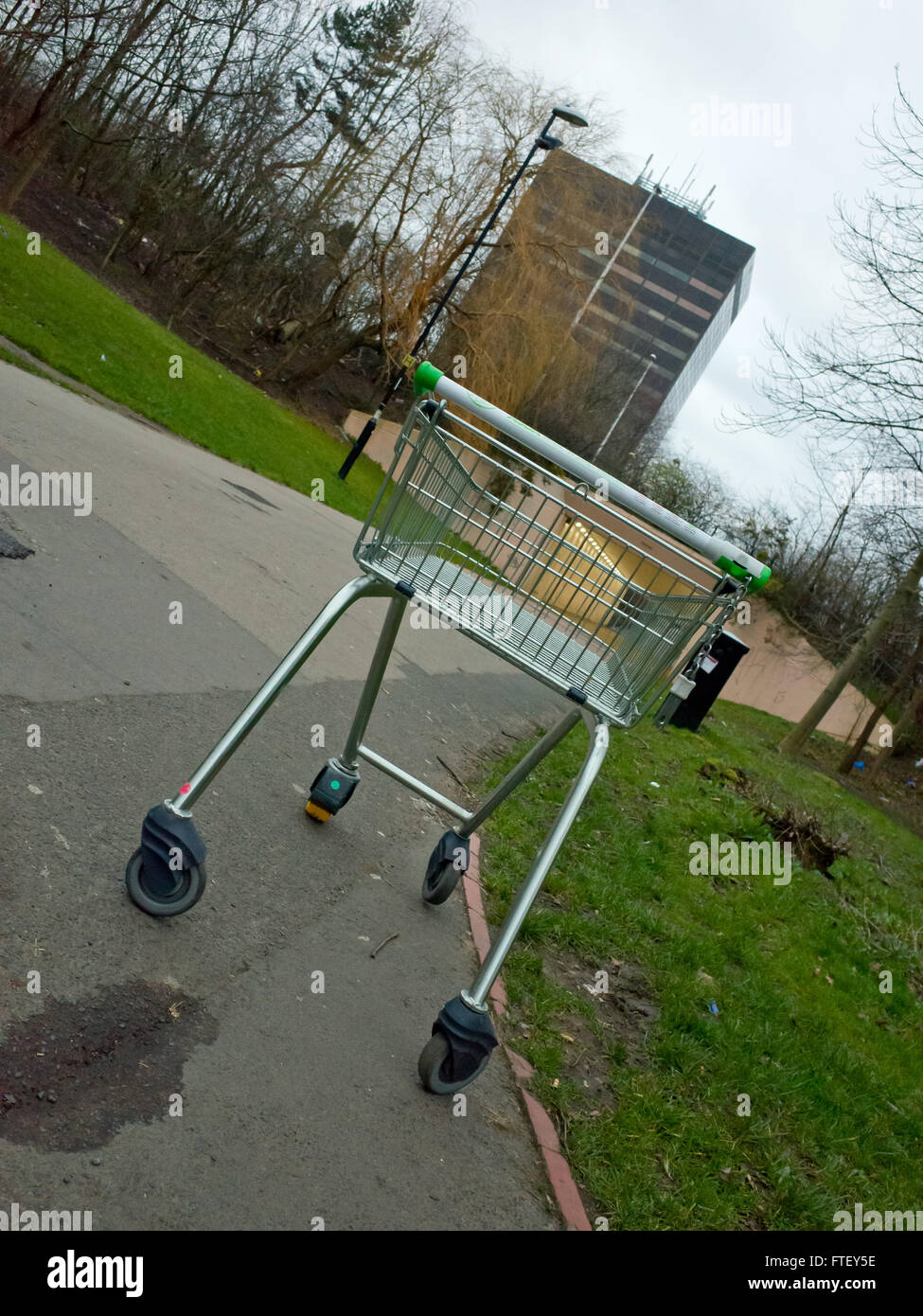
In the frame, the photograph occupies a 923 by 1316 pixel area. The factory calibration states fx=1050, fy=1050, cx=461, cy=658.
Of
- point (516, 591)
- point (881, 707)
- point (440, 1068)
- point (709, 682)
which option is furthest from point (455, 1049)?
point (881, 707)

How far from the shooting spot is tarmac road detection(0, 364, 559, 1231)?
250 cm

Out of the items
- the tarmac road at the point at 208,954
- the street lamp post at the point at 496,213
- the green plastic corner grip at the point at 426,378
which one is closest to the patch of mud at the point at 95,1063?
the tarmac road at the point at 208,954

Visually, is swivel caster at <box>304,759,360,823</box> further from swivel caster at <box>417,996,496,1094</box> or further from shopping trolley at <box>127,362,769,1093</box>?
swivel caster at <box>417,996,496,1094</box>

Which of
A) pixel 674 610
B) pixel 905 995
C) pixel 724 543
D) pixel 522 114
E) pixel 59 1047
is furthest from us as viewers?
pixel 522 114

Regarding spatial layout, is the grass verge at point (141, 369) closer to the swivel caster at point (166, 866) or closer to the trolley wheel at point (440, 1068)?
the swivel caster at point (166, 866)

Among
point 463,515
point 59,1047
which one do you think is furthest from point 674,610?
point 59,1047

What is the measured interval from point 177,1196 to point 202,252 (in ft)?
107

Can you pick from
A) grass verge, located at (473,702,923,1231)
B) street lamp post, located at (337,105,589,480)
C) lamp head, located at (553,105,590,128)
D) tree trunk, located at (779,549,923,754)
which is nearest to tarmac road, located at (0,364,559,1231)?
grass verge, located at (473,702,923,1231)

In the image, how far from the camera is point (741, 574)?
123 inches

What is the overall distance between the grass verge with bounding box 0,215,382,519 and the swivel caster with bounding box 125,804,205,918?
9108 millimetres

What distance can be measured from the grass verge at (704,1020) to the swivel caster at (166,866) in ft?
4.64

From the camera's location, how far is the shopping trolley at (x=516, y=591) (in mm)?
3146

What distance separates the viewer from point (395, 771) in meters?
4.40

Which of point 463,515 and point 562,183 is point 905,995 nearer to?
point 463,515
